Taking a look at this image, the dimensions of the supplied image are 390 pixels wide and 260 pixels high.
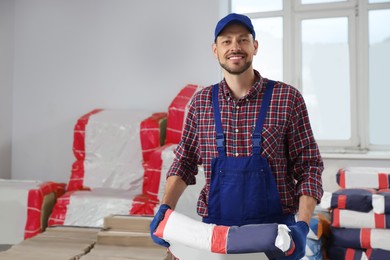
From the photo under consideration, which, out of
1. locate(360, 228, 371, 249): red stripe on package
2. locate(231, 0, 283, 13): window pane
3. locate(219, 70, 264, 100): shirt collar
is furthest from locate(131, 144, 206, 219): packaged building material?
locate(231, 0, 283, 13): window pane

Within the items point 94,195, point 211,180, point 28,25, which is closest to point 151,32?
point 28,25

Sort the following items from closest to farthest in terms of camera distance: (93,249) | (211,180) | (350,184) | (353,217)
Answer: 1. (211,180)
2. (93,249)
3. (353,217)
4. (350,184)

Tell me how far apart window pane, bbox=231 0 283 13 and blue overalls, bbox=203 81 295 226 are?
2.53 m

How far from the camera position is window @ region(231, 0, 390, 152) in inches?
128

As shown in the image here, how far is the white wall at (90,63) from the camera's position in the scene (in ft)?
11.0

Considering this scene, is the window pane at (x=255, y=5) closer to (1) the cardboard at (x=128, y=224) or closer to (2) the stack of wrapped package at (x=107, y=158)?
(2) the stack of wrapped package at (x=107, y=158)

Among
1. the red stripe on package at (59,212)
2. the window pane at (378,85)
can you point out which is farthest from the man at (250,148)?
the window pane at (378,85)

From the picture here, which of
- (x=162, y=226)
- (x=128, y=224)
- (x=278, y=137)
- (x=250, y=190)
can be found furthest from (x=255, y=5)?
(x=162, y=226)

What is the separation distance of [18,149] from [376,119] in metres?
3.32

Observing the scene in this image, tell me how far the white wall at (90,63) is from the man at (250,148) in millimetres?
2021

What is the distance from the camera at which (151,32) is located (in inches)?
135

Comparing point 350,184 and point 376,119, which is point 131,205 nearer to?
point 350,184

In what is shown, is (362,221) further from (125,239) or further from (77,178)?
(77,178)

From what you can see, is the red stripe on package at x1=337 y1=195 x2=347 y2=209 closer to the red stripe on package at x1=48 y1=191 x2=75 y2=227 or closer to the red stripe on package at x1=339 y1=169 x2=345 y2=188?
the red stripe on package at x1=339 y1=169 x2=345 y2=188
